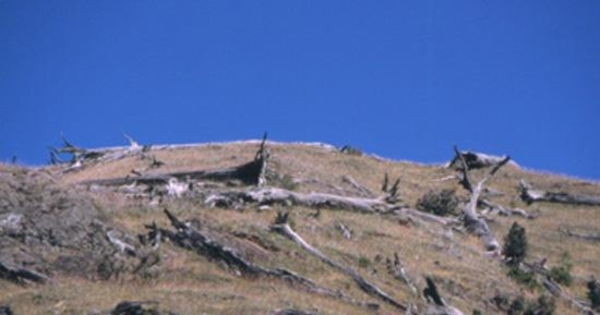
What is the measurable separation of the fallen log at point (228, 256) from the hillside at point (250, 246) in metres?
0.05

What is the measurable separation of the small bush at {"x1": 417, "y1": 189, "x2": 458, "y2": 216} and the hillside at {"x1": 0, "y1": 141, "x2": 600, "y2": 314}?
547 mm

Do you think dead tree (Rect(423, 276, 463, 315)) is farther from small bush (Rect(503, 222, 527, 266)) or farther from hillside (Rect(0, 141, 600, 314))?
small bush (Rect(503, 222, 527, 266))

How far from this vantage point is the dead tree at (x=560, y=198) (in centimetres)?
5419

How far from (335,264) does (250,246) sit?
2945 millimetres

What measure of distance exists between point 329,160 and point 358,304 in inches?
1321

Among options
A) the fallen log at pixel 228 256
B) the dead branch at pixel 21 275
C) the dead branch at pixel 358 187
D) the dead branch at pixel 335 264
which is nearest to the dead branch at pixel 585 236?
the dead branch at pixel 358 187

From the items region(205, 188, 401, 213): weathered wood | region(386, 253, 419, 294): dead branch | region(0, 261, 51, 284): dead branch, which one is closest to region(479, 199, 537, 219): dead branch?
region(205, 188, 401, 213): weathered wood

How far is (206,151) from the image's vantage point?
58.7 metres

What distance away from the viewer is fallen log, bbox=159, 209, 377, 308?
82.8ft

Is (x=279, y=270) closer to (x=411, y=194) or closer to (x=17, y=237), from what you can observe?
(x=17, y=237)

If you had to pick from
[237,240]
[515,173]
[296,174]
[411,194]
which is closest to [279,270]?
[237,240]

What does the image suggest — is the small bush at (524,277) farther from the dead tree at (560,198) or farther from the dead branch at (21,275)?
the dead tree at (560,198)

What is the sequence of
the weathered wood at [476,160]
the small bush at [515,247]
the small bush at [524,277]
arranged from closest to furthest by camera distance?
the small bush at [524,277], the small bush at [515,247], the weathered wood at [476,160]

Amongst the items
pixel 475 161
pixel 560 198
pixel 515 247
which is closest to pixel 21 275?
pixel 515 247
